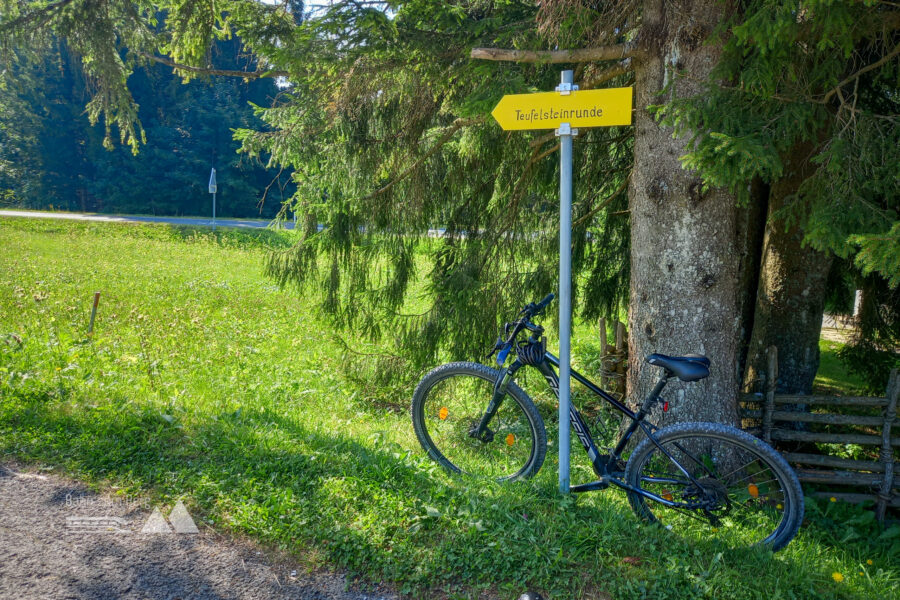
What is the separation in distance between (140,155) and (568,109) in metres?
41.7

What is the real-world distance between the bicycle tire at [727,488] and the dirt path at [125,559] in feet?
5.54

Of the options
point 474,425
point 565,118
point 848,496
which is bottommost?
point 848,496

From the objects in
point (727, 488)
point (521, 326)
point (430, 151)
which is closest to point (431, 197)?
point (430, 151)

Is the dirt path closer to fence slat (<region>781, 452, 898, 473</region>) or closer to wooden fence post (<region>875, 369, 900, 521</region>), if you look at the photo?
fence slat (<region>781, 452, 898, 473</region>)

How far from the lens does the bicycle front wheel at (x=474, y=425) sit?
4.27 metres

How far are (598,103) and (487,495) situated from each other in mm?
2371

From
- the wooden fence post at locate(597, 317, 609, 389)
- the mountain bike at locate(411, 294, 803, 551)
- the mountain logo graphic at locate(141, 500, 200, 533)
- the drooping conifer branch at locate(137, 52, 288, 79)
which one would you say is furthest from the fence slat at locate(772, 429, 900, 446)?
the drooping conifer branch at locate(137, 52, 288, 79)

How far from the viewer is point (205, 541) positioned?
3.55 metres

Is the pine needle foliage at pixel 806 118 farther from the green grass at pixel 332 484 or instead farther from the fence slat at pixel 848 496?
the fence slat at pixel 848 496

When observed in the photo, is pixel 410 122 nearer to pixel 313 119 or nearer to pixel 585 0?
pixel 313 119

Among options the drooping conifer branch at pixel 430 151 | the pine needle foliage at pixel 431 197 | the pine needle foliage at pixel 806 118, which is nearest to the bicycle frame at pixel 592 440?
the pine needle foliage at pixel 806 118

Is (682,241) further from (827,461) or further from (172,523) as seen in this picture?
(172,523)

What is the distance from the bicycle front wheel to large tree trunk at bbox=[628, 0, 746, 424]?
1078 millimetres

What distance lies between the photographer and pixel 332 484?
4.04 m
